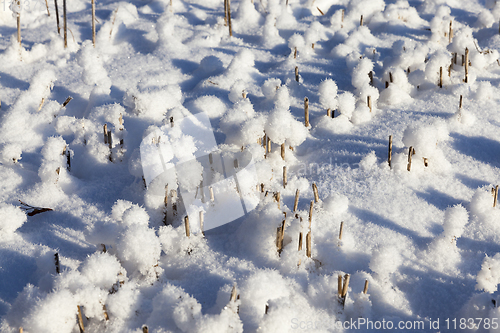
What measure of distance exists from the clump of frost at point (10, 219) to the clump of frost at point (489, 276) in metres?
1.64

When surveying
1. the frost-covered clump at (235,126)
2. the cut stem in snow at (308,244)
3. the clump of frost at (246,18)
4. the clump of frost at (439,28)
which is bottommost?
the cut stem in snow at (308,244)

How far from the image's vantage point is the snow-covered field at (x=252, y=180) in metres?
1.23

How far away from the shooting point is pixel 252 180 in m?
1.64

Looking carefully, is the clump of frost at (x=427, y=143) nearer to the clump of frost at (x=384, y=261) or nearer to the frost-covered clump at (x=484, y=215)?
the frost-covered clump at (x=484, y=215)

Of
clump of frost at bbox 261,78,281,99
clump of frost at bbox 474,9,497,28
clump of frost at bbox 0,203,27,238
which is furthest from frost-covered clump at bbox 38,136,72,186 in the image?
clump of frost at bbox 474,9,497,28

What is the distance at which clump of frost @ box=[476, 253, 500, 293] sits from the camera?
1284 millimetres

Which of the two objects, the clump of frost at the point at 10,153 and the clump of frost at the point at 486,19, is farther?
the clump of frost at the point at 486,19

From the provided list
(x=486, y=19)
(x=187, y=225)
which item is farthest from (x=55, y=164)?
(x=486, y=19)

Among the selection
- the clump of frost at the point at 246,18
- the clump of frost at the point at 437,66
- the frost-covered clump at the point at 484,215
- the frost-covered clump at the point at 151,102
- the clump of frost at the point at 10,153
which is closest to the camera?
the frost-covered clump at the point at 484,215

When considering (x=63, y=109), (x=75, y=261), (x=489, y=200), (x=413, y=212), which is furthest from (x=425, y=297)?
(x=63, y=109)

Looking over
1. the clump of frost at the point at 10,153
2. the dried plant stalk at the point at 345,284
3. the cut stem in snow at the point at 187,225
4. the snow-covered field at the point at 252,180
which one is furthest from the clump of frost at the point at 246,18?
the dried plant stalk at the point at 345,284

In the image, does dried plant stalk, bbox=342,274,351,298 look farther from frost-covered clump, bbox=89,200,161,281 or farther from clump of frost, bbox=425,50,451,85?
clump of frost, bbox=425,50,451,85

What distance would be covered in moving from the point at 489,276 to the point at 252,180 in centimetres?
91

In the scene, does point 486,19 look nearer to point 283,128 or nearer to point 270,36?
point 270,36
